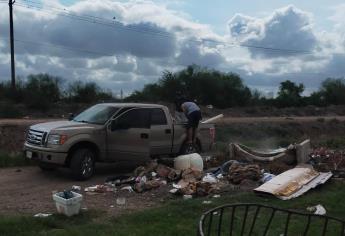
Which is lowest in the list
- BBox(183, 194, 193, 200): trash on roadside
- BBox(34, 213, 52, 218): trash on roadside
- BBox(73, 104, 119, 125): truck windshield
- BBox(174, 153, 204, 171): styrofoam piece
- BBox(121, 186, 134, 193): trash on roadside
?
BBox(183, 194, 193, 200): trash on roadside

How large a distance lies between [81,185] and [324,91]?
72.3 meters

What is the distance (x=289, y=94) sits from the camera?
7694cm

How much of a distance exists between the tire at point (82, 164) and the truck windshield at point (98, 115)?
0.95 metres

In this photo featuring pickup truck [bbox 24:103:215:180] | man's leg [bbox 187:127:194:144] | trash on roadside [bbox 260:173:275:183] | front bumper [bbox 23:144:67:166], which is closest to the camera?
trash on roadside [bbox 260:173:275:183]

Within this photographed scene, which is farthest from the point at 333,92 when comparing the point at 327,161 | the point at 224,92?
the point at 327,161

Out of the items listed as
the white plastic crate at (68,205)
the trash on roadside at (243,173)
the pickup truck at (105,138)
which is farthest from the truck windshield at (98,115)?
the white plastic crate at (68,205)

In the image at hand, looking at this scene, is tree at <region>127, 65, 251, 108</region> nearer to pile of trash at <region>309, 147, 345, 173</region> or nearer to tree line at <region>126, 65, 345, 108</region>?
tree line at <region>126, 65, 345, 108</region>

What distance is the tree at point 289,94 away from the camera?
2931 inches

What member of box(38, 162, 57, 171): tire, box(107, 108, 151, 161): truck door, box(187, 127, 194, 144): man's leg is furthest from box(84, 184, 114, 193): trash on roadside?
box(187, 127, 194, 144): man's leg

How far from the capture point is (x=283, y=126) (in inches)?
1572

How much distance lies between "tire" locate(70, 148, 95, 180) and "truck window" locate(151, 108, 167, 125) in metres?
2.20

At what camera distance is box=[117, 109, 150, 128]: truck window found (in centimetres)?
1394

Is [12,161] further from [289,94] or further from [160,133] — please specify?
[289,94]

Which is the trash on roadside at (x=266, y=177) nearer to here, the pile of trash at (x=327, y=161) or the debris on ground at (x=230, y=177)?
the debris on ground at (x=230, y=177)
